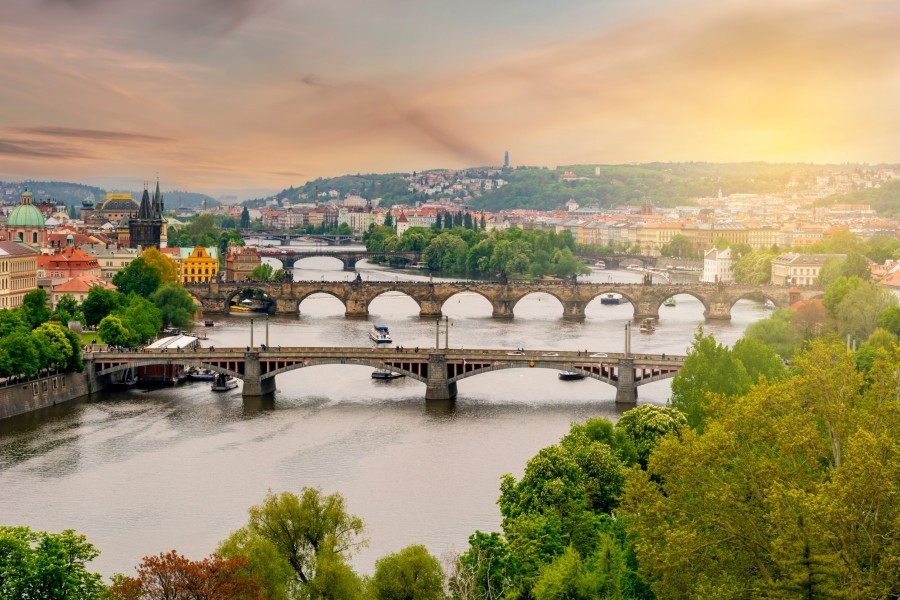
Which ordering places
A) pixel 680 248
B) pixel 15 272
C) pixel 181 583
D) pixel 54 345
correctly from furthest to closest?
pixel 680 248 → pixel 15 272 → pixel 54 345 → pixel 181 583

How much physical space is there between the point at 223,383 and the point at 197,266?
42.5 meters

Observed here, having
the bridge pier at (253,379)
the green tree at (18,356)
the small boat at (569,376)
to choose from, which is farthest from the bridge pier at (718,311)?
the green tree at (18,356)

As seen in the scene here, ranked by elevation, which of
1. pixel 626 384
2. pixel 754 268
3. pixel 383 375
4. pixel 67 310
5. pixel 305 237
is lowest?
pixel 383 375

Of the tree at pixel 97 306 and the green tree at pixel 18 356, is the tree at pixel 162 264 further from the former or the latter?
the green tree at pixel 18 356

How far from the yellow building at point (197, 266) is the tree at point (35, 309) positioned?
32.1m

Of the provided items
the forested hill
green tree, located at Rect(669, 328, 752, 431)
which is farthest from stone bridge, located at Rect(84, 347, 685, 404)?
the forested hill

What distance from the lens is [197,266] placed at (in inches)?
3354

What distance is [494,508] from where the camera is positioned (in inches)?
1117

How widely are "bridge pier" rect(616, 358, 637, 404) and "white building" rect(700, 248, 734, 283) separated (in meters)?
55.9

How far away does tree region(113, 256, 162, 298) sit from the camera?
213 feet

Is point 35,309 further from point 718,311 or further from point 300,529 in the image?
point 718,311

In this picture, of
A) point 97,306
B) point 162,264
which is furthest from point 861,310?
point 162,264

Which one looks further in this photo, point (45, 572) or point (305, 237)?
point (305, 237)

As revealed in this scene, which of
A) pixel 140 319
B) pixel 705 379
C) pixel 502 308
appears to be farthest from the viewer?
pixel 502 308
